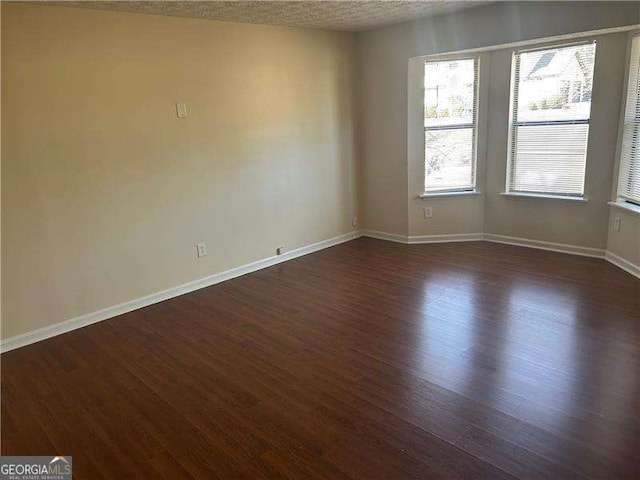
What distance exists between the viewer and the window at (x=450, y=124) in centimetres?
488

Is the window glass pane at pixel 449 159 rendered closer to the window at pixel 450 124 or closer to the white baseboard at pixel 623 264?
the window at pixel 450 124

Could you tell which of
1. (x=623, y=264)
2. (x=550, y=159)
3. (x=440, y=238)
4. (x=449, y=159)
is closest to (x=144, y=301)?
(x=440, y=238)

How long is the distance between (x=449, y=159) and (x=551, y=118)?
1.08 metres

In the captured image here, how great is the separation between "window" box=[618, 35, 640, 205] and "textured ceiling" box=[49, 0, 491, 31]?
1420mm

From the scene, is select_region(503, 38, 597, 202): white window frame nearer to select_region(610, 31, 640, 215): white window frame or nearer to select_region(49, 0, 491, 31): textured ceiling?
select_region(610, 31, 640, 215): white window frame

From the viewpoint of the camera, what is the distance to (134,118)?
11.8 ft

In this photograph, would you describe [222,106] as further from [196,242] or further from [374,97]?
[374,97]

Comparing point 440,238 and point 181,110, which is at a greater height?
point 181,110

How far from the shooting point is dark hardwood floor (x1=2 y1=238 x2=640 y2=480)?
2.03 m

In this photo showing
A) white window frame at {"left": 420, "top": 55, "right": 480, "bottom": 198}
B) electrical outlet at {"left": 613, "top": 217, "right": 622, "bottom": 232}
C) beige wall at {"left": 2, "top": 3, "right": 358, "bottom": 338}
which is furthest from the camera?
white window frame at {"left": 420, "top": 55, "right": 480, "bottom": 198}

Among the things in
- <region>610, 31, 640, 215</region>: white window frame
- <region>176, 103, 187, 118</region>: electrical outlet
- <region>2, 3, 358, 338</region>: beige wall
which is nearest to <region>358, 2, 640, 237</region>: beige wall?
<region>610, 31, 640, 215</region>: white window frame

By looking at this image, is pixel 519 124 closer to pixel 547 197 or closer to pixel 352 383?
pixel 547 197

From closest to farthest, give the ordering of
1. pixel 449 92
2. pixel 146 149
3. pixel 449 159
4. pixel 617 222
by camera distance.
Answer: pixel 146 149
pixel 617 222
pixel 449 92
pixel 449 159

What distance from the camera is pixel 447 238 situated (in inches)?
208
